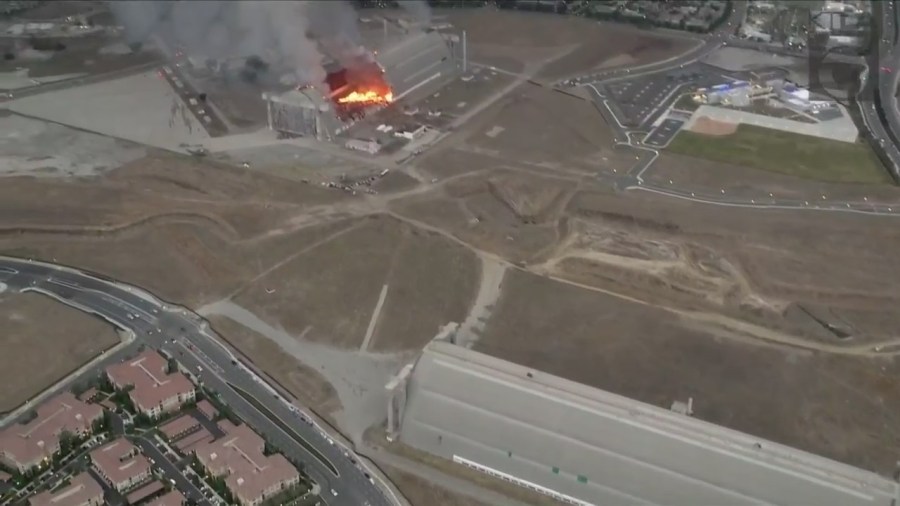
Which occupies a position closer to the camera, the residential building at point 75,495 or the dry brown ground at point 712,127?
the residential building at point 75,495

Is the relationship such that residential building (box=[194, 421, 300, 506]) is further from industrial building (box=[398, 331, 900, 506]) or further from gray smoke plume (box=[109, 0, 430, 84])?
gray smoke plume (box=[109, 0, 430, 84])

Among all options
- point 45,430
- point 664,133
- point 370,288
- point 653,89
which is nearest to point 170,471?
point 45,430

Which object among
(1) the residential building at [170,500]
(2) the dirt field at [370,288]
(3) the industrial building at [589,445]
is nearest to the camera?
(3) the industrial building at [589,445]

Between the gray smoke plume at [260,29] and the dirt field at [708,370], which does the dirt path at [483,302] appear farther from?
the gray smoke plume at [260,29]

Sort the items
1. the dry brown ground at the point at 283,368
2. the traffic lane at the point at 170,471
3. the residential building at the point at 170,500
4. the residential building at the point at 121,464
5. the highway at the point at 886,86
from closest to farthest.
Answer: the residential building at the point at 170,500 → the residential building at the point at 121,464 → the traffic lane at the point at 170,471 → the dry brown ground at the point at 283,368 → the highway at the point at 886,86

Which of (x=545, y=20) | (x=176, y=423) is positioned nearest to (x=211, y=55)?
(x=545, y=20)

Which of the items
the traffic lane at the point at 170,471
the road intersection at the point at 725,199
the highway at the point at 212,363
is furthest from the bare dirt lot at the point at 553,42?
the traffic lane at the point at 170,471
